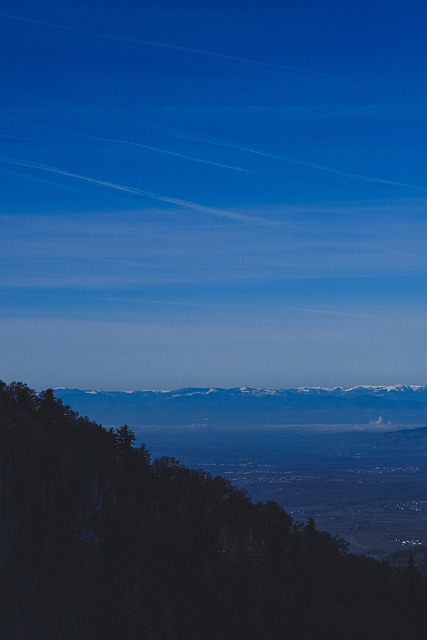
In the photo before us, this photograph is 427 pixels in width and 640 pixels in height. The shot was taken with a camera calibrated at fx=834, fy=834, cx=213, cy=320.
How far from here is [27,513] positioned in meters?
60.6

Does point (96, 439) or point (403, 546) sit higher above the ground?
point (96, 439)

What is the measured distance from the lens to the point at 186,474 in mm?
94750

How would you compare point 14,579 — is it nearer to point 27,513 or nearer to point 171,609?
point 27,513

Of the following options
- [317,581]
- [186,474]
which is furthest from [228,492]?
[317,581]

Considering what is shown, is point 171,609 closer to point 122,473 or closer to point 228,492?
point 122,473

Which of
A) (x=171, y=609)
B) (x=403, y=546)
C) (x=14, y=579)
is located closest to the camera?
(x=14, y=579)

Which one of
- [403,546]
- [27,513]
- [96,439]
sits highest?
[96,439]

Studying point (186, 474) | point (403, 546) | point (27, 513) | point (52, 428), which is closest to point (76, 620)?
point (27, 513)

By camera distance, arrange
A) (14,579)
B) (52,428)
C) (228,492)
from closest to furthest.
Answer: (14,579), (52,428), (228,492)

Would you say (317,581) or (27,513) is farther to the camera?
(317,581)

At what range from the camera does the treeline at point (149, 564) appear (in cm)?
5447

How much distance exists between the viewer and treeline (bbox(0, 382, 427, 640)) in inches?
2144

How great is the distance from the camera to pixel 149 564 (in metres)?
63.7

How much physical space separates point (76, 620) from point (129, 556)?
27.7 ft
